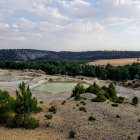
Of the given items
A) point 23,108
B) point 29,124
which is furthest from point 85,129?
point 23,108

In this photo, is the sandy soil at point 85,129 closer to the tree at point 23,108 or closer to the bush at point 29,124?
the bush at point 29,124

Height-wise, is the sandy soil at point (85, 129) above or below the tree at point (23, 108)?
below

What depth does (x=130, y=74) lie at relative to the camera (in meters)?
78.8

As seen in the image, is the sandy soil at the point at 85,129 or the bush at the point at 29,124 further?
the bush at the point at 29,124

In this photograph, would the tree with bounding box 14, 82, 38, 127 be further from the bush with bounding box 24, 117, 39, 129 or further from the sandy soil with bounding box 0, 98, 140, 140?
the sandy soil with bounding box 0, 98, 140, 140

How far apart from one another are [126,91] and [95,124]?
1454 inches

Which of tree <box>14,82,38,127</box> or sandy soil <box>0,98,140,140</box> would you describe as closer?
sandy soil <box>0,98,140,140</box>

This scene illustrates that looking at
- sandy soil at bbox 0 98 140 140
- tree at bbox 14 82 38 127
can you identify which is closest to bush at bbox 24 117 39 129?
tree at bbox 14 82 38 127

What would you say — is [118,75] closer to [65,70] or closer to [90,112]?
[65,70]

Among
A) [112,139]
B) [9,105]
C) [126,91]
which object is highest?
[9,105]

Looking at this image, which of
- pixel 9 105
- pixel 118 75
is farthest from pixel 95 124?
pixel 118 75

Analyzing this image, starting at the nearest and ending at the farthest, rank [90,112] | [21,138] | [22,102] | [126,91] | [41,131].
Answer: [21,138] < [41,131] < [22,102] < [90,112] < [126,91]

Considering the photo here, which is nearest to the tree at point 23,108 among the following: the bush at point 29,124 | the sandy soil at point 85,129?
the bush at point 29,124

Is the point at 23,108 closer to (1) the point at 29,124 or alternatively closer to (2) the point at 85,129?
(1) the point at 29,124
